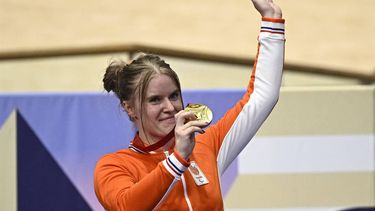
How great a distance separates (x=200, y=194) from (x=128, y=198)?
0.83ft

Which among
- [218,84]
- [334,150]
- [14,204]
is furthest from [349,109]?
[14,204]

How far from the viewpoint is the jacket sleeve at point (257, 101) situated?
2373mm

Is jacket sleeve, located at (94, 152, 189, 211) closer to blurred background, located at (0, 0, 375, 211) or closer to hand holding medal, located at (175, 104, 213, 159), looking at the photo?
hand holding medal, located at (175, 104, 213, 159)

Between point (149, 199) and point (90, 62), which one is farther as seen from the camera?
point (90, 62)

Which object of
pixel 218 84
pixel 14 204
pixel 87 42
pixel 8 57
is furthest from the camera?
pixel 87 42

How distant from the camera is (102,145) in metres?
3.42

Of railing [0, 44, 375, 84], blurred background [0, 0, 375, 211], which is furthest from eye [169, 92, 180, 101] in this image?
railing [0, 44, 375, 84]

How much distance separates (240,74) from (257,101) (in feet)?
7.25

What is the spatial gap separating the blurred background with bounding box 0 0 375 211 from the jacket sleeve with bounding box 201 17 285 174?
1.01m

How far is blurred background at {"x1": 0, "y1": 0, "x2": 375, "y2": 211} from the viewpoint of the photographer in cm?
354

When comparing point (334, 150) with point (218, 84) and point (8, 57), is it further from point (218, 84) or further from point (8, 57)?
point (8, 57)

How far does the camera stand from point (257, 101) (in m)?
2.42

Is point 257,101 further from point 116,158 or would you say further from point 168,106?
point 116,158

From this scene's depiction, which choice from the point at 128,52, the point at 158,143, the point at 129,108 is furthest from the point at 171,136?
the point at 128,52
